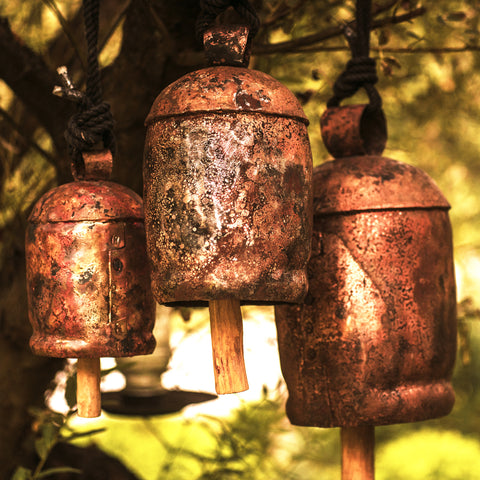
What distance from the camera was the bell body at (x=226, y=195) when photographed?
950 mm

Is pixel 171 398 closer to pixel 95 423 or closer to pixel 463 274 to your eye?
pixel 95 423

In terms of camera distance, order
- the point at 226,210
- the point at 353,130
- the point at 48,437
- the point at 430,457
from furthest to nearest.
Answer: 1. the point at 430,457
2. the point at 48,437
3. the point at 353,130
4. the point at 226,210

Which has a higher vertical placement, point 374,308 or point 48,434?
point 374,308

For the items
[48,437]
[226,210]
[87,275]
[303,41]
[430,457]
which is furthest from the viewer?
[430,457]

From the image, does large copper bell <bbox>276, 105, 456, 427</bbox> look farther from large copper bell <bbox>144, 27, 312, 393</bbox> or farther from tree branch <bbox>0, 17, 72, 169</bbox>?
tree branch <bbox>0, 17, 72, 169</bbox>

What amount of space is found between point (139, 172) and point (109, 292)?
659 millimetres

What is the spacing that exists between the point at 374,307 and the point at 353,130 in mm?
304

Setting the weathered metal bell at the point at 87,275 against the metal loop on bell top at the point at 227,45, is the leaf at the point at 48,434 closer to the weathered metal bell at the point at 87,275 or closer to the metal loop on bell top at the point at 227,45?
the weathered metal bell at the point at 87,275

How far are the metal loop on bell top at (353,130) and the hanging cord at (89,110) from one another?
383 mm

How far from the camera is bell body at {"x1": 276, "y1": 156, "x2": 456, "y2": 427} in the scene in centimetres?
117

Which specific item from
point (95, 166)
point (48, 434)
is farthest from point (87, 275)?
point (48, 434)

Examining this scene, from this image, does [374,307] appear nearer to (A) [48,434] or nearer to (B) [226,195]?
(B) [226,195]

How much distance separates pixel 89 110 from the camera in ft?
3.66

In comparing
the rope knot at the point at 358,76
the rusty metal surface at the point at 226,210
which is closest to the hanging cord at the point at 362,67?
the rope knot at the point at 358,76
